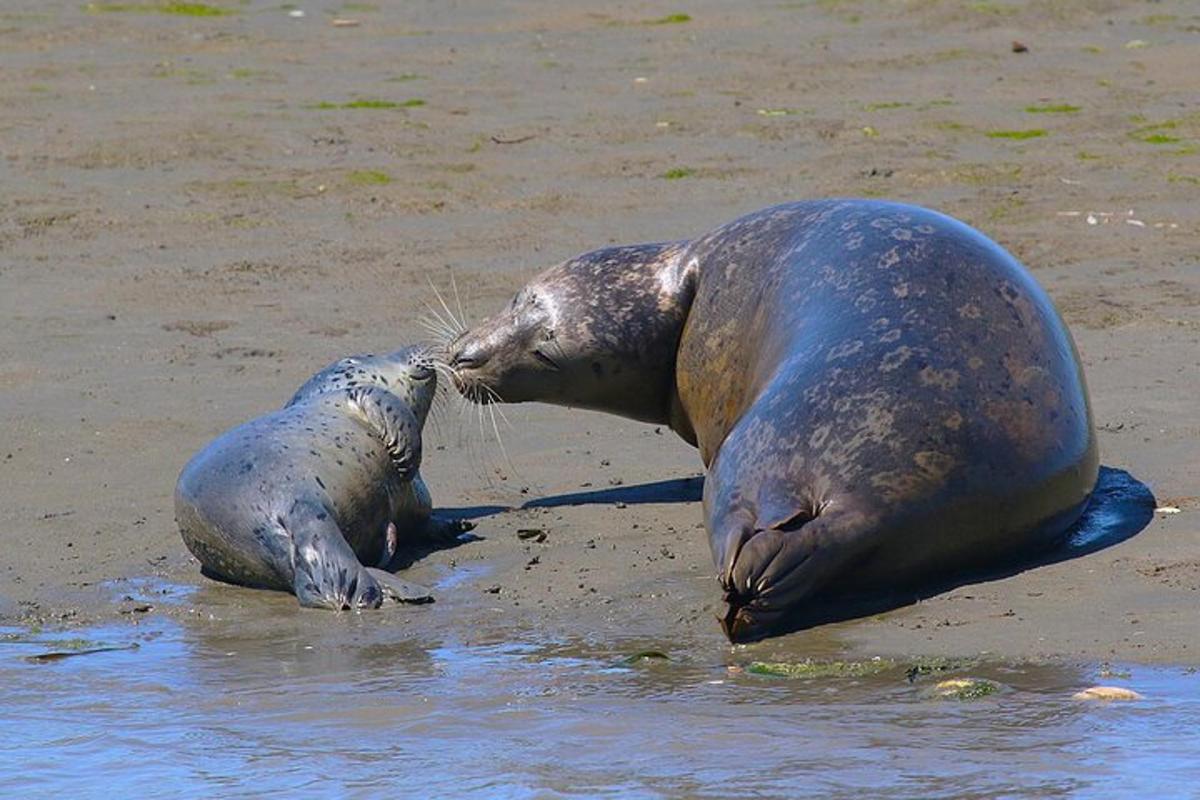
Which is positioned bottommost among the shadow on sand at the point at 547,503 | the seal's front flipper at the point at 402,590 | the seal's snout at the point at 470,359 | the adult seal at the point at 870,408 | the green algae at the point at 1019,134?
the shadow on sand at the point at 547,503

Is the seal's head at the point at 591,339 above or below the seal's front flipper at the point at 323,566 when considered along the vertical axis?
above

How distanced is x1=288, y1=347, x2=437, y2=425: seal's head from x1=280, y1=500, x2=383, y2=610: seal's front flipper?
1.02m

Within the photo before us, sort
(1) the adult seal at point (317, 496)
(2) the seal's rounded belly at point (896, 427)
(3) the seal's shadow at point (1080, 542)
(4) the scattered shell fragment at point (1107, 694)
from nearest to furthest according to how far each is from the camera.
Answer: (4) the scattered shell fragment at point (1107, 694)
(2) the seal's rounded belly at point (896, 427)
(3) the seal's shadow at point (1080, 542)
(1) the adult seal at point (317, 496)

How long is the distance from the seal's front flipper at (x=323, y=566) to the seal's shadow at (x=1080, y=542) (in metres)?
1.16

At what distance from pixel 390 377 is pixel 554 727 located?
9.18 feet

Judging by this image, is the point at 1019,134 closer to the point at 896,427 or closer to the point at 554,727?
the point at 896,427

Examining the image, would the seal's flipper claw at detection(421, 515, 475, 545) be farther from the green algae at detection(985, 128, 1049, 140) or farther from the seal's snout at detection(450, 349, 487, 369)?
the green algae at detection(985, 128, 1049, 140)

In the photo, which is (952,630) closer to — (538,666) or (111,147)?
(538,666)

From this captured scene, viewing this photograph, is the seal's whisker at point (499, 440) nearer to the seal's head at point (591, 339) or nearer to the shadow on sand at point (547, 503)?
the seal's head at point (591, 339)

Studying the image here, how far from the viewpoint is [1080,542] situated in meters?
5.85

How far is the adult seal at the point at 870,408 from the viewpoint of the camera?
5355 millimetres

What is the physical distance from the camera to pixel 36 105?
1247cm

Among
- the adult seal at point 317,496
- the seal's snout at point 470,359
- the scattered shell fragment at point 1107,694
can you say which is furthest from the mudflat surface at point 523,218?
the seal's snout at point 470,359

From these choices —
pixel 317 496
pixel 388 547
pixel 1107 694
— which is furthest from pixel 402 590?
pixel 1107 694
